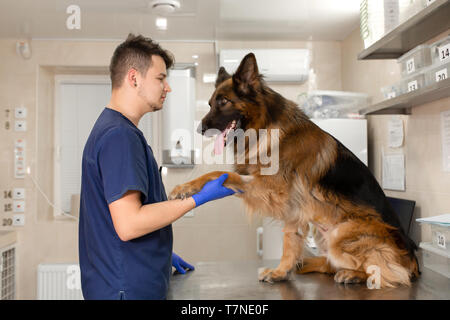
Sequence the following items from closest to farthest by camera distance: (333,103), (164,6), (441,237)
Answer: (441,237) → (164,6) → (333,103)

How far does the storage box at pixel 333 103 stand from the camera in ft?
5.47

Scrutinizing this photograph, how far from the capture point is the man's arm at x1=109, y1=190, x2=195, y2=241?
0.82 meters

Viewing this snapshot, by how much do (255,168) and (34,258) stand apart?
0.93m

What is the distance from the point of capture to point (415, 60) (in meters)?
1.45

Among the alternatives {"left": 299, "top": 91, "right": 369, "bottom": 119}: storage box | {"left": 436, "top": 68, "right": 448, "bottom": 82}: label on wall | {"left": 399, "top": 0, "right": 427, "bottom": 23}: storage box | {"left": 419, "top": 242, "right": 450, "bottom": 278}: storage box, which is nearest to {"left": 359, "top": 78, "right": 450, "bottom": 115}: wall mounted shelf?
{"left": 436, "top": 68, "right": 448, "bottom": 82}: label on wall

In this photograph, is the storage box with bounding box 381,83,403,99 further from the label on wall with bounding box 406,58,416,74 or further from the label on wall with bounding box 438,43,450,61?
the label on wall with bounding box 438,43,450,61

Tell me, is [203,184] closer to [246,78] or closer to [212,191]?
[212,191]

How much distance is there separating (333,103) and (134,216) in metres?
1.29

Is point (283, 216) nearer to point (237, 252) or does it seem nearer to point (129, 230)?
point (237, 252)

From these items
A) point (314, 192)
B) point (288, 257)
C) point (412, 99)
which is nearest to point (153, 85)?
point (314, 192)

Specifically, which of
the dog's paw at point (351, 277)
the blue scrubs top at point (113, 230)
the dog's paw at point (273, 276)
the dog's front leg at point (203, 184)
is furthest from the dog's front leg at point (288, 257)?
the blue scrubs top at point (113, 230)

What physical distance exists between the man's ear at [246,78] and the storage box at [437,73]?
0.66m

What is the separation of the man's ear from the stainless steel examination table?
2.08ft
